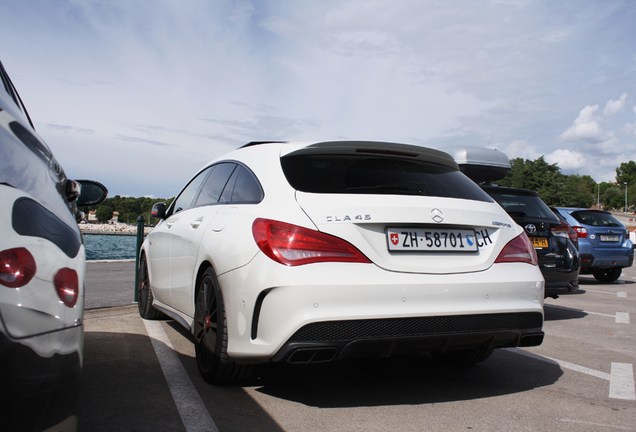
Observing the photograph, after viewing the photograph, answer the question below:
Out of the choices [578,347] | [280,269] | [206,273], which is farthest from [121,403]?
[578,347]

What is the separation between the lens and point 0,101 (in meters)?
1.87

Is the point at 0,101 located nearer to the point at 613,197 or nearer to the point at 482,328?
the point at 482,328

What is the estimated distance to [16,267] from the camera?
4.98 feet

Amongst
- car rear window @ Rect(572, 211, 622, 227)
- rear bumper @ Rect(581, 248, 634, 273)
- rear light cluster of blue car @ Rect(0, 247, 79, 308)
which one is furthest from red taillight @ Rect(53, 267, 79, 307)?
car rear window @ Rect(572, 211, 622, 227)

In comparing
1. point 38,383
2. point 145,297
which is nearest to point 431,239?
point 38,383

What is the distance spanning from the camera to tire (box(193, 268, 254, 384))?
3.54 m

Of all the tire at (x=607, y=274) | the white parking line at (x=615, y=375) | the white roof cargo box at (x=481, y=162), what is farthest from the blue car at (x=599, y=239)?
the white parking line at (x=615, y=375)

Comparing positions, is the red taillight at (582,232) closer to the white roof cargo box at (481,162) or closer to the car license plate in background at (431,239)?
the white roof cargo box at (481,162)

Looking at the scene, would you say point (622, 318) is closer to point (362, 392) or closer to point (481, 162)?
point (481, 162)

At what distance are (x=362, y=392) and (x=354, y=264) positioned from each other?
3.34 feet

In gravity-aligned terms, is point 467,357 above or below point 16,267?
below

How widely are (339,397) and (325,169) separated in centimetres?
134

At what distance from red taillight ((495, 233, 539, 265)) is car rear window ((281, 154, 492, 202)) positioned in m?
0.32

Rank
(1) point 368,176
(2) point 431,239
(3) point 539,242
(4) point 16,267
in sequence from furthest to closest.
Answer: (3) point 539,242 < (1) point 368,176 < (2) point 431,239 < (4) point 16,267
